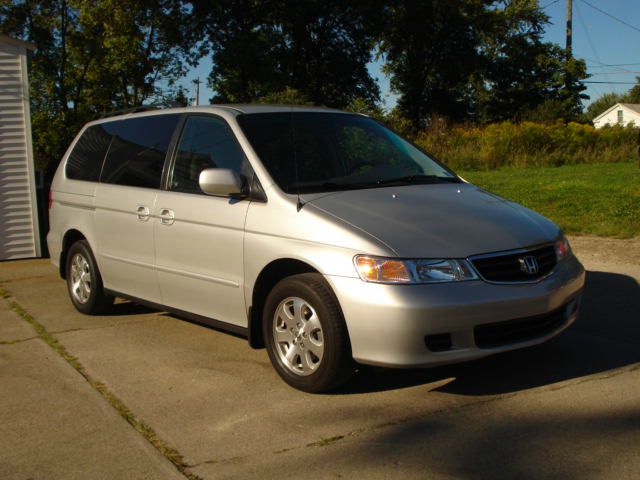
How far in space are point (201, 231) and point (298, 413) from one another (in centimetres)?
158

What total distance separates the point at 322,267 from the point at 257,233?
0.64m

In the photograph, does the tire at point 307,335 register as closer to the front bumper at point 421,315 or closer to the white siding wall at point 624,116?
the front bumper at point 421,315

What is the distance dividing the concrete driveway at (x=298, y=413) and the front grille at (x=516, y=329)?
32 centimetres

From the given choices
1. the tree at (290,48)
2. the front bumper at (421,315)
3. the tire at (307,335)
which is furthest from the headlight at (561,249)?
the tree at (290,48)

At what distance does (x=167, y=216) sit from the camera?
558 centimetres

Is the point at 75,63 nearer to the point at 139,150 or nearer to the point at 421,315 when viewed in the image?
the point at 139,150

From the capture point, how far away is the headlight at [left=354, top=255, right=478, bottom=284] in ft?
13.6

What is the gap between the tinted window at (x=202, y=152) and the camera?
17.3 feet

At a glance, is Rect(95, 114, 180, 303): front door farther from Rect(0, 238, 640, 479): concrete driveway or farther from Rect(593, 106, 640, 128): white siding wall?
Rect(593, 106, 640, 128): white siding wall

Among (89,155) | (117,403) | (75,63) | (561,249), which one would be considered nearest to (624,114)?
(75,63)

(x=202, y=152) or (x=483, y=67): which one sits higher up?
(x=483, y=67)

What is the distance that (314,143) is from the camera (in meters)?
5.40

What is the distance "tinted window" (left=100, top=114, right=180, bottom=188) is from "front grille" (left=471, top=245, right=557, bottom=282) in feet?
8.83

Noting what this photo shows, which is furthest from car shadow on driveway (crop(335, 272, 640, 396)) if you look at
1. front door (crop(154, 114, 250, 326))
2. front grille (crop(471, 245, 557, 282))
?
front door (crop(154, 114, 250, 326))
